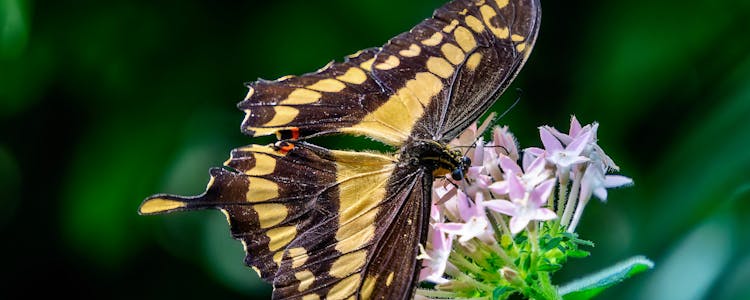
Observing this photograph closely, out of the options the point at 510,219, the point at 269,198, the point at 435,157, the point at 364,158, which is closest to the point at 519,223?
the point at 510,219

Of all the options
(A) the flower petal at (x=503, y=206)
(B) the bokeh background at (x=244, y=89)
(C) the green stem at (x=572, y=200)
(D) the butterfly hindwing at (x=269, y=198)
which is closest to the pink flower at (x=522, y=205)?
(A) the flower petal at (x=503, y=206)

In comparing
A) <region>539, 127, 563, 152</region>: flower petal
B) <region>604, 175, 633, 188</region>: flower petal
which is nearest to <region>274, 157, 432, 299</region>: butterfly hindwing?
<region>539, 127, 563, 152</region>: flower petal

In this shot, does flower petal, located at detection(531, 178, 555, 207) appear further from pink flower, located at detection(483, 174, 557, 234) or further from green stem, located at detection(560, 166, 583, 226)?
green stem, located at detection(560, 166, 583, 226)

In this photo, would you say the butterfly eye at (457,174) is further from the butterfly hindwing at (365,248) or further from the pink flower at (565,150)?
the pink flower at (565,150)

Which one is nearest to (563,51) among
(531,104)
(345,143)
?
(531,104)

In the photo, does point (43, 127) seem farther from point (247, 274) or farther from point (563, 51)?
point (563, 51)

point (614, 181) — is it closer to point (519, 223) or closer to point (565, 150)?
point (565, 150)
